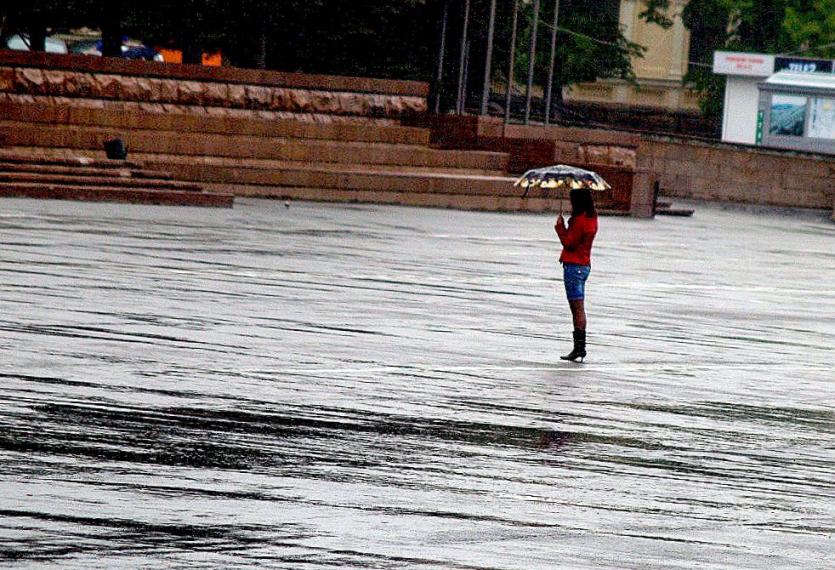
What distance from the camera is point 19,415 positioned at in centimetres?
816

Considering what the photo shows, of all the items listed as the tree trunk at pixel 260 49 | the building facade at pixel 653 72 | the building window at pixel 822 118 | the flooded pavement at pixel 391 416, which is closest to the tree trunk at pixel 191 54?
the tree trunk at pixel 260 49

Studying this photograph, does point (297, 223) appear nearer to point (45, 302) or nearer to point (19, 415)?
point (45, 302)

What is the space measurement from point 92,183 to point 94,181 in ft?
0.15

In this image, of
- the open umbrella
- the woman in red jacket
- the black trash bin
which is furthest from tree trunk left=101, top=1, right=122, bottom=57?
the woman in red jacket

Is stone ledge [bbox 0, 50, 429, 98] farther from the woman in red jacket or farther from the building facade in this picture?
the building facade

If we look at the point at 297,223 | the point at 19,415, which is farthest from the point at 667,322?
the point at 297,223

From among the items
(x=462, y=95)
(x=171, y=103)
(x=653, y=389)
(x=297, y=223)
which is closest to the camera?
(x=653, y=389)

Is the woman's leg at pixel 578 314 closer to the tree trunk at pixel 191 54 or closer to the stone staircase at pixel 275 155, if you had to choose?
the stone staircase at pixel 275 155

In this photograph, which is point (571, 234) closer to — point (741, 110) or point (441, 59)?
point (441, 59)

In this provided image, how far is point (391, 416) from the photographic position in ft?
29.5

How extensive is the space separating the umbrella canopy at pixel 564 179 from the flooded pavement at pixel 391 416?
1.14 m

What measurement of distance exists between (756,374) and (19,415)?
18.2ft

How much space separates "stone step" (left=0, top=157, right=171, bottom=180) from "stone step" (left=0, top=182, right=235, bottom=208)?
0.64m

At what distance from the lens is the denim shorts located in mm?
12438
